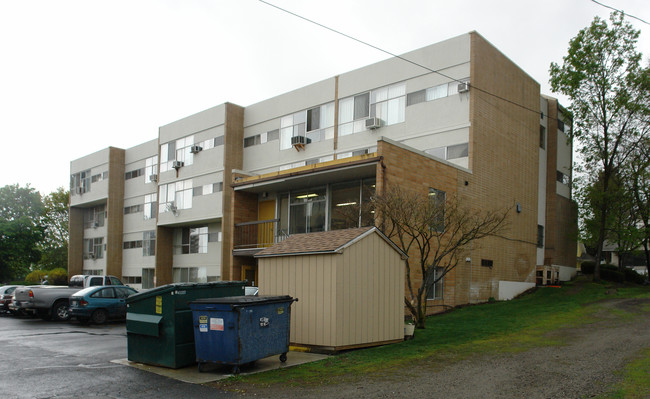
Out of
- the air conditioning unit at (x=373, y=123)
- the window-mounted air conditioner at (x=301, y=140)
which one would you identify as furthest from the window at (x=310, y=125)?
the air conditioning unit at (x=373, y=123)

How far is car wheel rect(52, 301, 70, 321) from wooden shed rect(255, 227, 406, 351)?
12309 millimetres

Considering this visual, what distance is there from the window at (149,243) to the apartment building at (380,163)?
775 mm

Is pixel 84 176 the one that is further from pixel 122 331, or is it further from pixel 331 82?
pixel 122 331

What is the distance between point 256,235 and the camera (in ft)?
85.5

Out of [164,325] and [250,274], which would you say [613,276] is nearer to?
[250,274]

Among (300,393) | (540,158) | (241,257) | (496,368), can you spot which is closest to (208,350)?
(300,393)

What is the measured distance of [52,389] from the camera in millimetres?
8344

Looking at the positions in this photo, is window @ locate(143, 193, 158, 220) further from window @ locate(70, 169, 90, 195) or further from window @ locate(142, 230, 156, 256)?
window @ locate(70, 169, 90, 195)

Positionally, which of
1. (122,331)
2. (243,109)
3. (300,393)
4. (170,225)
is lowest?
(122,331)

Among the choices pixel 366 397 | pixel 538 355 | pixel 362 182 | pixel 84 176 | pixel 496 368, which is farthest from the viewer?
pixel 84 176

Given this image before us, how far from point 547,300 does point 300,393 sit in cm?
1697

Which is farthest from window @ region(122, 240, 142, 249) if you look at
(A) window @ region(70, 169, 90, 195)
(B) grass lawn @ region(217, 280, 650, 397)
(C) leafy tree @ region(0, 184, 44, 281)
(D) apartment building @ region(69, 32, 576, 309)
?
(B) grass lawn @ region(217, 280, 650, 397)

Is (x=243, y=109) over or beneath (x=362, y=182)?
over

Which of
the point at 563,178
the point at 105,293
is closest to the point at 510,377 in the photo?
the point at 105,293
